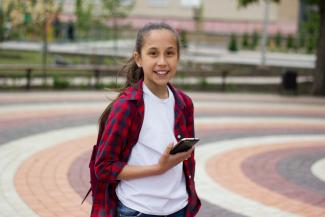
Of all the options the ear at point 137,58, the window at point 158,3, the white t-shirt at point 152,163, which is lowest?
the white t-shirt at point 152,163

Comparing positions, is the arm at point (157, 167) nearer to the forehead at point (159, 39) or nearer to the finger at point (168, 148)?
the finger at point (168, 148)

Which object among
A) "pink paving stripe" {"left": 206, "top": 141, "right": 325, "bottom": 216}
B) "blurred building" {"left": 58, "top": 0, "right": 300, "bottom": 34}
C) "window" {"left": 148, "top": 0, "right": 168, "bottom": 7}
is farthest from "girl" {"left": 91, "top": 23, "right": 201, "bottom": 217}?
"window" {"left": 148, "top": 0, "right": 168, "bottom": 7}

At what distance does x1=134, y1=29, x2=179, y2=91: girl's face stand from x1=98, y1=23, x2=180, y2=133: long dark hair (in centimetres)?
3

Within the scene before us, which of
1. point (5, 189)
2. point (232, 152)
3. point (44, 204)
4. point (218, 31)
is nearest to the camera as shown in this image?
point (44, 204)

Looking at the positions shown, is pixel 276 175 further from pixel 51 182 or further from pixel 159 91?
pixel 159 91

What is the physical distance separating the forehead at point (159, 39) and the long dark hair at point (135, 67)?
0.07ft

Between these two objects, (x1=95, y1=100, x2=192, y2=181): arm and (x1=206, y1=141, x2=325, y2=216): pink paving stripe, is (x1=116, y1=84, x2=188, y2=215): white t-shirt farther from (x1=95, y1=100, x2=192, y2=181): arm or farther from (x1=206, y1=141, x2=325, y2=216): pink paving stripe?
(x1=206, y1=141, x2=325, y2=216): pink paving stripe

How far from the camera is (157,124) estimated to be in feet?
11.0

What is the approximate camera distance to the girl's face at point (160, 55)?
3303 millimetres

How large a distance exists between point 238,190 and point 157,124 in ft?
15.8

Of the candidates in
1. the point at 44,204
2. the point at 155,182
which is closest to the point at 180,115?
the point at 155,182

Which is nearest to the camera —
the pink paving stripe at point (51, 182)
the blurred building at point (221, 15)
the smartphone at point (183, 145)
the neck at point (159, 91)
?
the smartphone at point (183, 145)

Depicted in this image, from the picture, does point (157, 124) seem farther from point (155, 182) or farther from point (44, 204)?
point (44, 204)

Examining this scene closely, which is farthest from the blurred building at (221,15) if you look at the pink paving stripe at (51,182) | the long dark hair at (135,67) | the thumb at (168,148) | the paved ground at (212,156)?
the thumb at (168,148)
